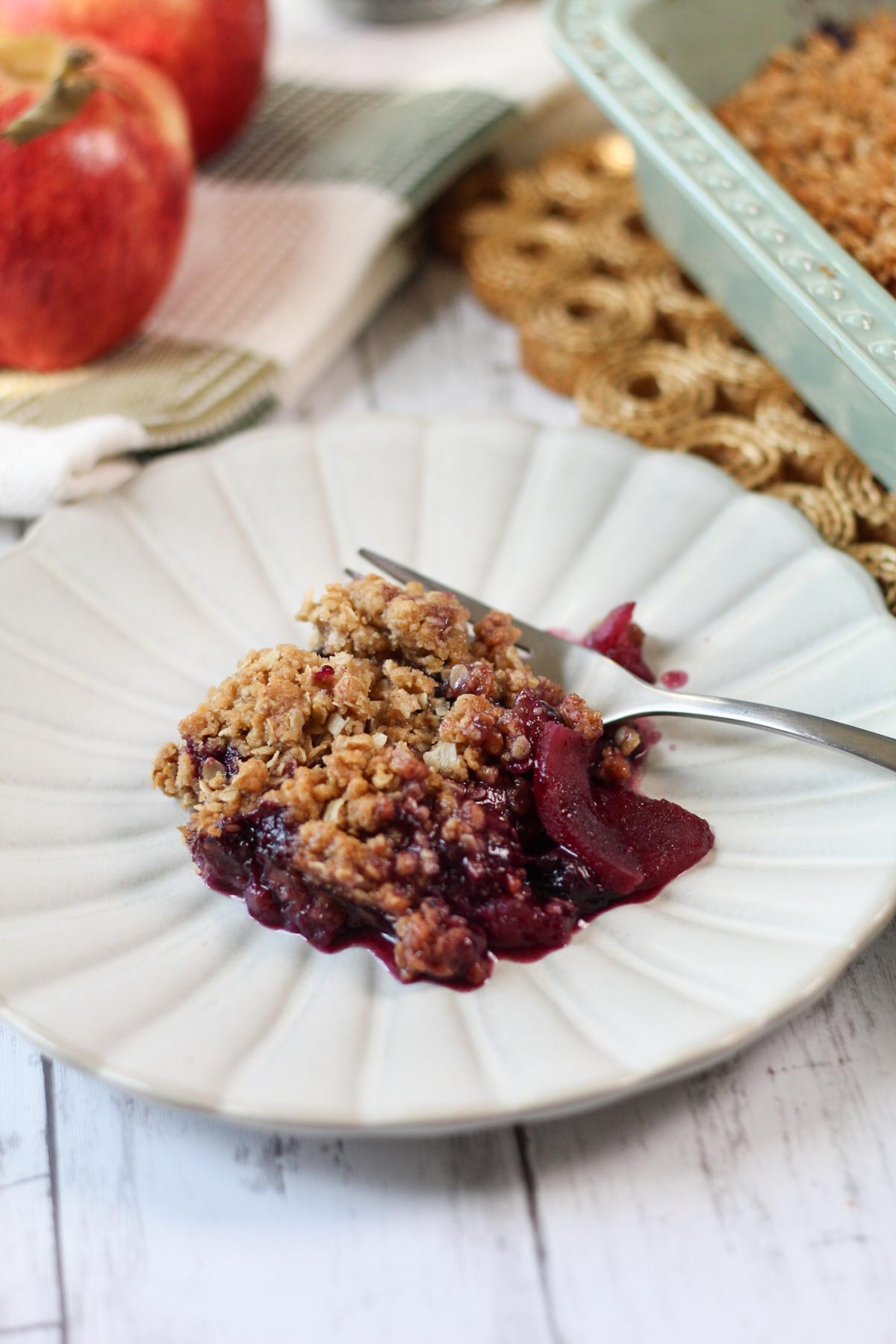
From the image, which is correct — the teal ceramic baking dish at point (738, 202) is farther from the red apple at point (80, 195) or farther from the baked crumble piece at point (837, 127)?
the red apple at point (80, 195)

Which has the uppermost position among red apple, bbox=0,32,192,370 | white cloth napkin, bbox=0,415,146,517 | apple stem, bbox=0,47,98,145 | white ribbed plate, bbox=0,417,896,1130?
apple stem, bbox=0,47,98,145

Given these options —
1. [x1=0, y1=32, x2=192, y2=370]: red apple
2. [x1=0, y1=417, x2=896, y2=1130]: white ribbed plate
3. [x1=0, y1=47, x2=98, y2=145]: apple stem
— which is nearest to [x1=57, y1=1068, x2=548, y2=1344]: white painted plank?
[x1=0, y1=417, x2=896, y2=1130]: white ribbed plate

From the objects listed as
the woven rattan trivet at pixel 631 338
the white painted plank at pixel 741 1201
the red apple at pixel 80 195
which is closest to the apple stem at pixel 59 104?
the red apple at pixel 80 195

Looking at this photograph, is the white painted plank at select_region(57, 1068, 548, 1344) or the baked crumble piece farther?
the baked crumble piece

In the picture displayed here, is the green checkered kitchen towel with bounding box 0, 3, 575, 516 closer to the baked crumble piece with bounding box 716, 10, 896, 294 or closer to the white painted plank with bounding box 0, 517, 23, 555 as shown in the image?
the white painted plank with bounding box 0, 517, 23, 555

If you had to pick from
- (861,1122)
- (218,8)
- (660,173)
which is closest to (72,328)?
(218,8)

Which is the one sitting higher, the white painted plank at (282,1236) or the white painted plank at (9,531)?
the white painted plank at (9,531)
